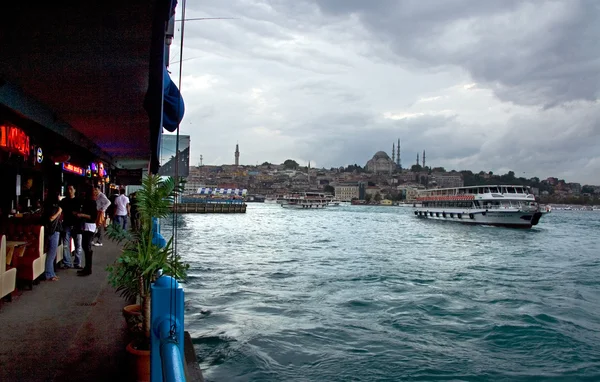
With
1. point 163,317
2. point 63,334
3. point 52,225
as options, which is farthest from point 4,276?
point 163,317

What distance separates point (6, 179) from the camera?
1320 centimetres

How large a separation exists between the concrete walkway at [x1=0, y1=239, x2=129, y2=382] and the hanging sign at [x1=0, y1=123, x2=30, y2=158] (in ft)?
7.75

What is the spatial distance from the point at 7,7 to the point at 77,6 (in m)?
0.45


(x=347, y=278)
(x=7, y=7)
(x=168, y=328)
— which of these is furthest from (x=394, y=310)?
(x=7, y=7)

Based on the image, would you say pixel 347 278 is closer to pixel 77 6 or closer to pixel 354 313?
pixel 354 313

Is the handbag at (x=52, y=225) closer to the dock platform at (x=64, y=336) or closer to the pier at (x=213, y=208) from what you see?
the dock platform at (x=64, y=336)

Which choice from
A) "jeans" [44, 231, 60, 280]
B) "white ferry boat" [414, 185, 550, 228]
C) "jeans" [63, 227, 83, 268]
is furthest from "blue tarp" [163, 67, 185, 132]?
"white ferry boat" [414, 185, 550, 228]

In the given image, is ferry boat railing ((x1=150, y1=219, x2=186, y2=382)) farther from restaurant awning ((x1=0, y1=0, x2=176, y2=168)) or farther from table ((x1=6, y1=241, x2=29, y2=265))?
table ((x1=6, y1=241, x2=29, y2=265))

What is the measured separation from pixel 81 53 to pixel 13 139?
501 centimetres

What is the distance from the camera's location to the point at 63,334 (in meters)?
4.86

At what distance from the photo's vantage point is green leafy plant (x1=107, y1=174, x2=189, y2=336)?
4.13m

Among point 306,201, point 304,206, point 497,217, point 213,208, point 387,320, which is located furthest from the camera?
point 306,201

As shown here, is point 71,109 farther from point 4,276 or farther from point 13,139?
point 4,276

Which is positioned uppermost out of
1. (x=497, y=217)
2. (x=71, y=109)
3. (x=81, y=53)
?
(x=71, y=109)
